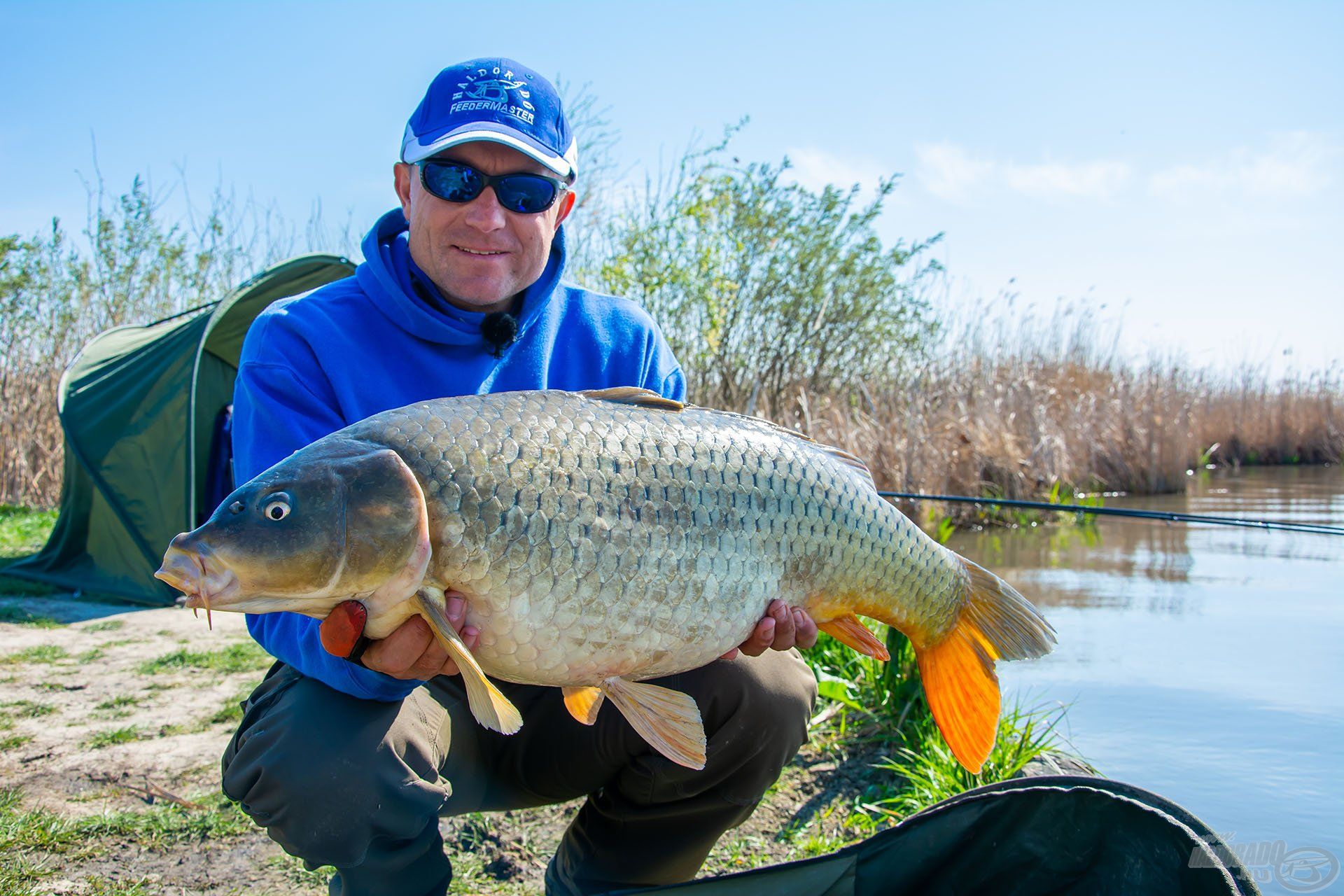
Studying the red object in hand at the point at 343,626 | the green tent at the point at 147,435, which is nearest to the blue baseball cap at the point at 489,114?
the red object in hand at the point at 343,626

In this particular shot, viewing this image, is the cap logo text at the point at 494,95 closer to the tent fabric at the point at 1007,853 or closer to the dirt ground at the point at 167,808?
the tent fabric at the point at 1007,853

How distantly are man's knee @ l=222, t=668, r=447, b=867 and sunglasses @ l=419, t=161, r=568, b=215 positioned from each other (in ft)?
3.09

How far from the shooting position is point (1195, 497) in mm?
9039

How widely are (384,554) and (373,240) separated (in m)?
0.99

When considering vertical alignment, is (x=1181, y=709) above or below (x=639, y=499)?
below

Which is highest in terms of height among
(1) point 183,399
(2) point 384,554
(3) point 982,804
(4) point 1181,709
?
(1) point 183,399

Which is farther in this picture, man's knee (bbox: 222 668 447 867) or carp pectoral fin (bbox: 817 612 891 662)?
carp pectoral fin (bbox: 817 612 891 662)

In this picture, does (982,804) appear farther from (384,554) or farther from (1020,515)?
(1020,515)

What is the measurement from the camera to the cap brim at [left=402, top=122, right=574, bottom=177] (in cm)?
177

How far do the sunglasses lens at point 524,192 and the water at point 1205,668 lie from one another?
206cm

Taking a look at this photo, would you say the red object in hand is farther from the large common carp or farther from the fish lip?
the fish lip

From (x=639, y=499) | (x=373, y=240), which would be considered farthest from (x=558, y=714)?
(x=373, y=240)

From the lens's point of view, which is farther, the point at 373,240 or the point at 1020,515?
Answer: the point at 1020,515

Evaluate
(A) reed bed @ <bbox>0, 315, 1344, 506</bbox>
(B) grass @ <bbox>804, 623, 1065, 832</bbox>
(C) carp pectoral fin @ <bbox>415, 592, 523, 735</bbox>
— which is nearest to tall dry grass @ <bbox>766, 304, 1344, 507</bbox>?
(A) reed bed @ <bbox>0, 315, 1344, 506</bbox>
